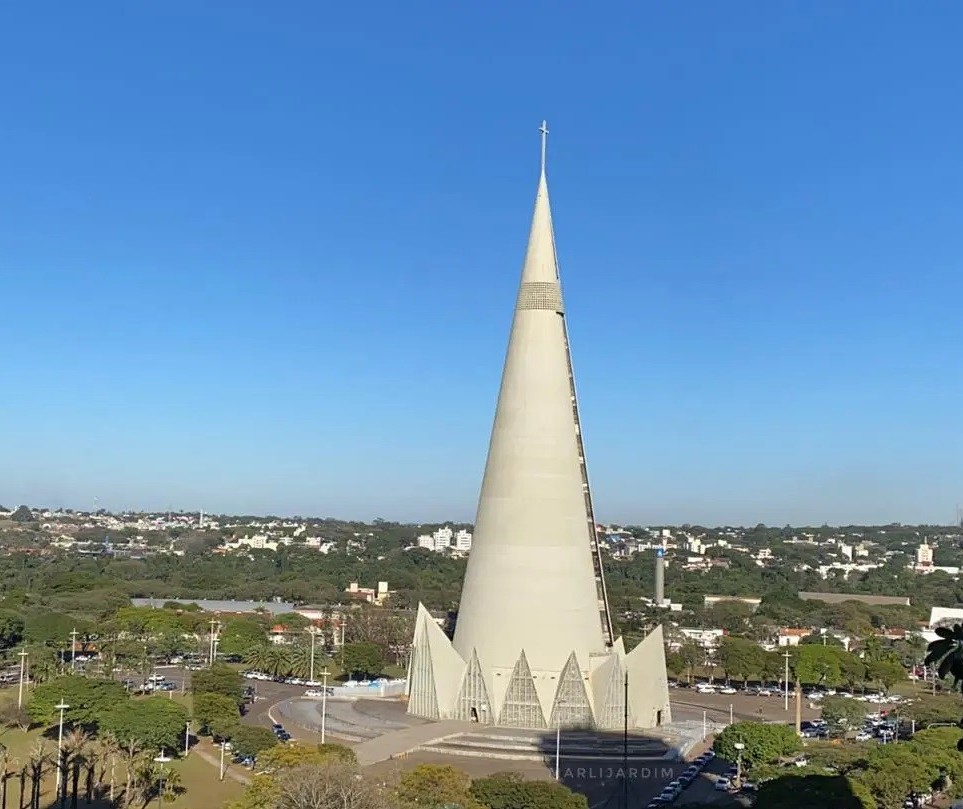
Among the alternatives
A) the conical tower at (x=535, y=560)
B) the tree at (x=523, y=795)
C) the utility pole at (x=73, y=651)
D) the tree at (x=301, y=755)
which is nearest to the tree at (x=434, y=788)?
the tree at (x=523, y=795)

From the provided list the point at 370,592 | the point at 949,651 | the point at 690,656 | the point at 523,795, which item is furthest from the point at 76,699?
the point at 370,592

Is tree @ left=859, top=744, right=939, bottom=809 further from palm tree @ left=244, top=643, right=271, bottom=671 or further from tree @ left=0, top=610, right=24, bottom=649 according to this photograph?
tree @ left=0, top=610, right=24, bottom=649

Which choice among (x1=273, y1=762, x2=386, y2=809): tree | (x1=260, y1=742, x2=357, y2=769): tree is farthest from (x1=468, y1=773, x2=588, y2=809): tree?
(x1=273, y1=762, x2=386, y2=809): tree

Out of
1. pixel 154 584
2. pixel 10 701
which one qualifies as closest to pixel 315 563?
pixel 154 584

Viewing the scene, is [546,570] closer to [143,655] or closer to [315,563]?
[143,655]

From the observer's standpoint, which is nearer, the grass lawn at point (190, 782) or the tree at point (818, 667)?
the grass lawn at point (190, 782)

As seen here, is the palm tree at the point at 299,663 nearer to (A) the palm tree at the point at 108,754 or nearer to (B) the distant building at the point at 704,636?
(A) the palm tree at the point at 108,754
